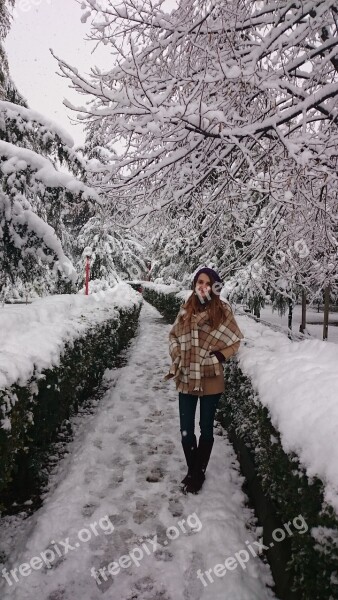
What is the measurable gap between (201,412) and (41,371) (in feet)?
4.81

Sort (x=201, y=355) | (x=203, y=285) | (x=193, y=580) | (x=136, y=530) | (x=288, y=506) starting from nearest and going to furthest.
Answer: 1. (x=288, y=506)
2. (x=193, y=580)
3. (x=136, y=530)
4. (x=201, y=355)
5. (x=203, y=285)

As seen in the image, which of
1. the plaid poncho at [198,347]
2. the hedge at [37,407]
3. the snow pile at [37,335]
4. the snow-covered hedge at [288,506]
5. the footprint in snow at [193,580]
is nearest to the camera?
the snow-covered hedge at [288,506]

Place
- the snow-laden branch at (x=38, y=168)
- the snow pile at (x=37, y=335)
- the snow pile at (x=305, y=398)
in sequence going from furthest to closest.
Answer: the snow-laden branch at (x=38, y=168)
the snow pile at (x=37, y=335)
the snow pile at (x=305, y=398)

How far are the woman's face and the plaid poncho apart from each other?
174mm

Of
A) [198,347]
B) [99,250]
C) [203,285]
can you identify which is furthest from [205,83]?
[99,250]

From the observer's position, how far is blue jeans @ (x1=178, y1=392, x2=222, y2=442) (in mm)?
3281

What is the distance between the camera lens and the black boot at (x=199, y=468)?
10.9ft

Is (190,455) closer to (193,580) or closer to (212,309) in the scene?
(193,580)

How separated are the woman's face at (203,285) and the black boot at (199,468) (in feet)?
4.50

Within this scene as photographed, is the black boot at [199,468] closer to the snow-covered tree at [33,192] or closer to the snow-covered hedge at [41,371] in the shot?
the snow-covered hedge at [41,371]

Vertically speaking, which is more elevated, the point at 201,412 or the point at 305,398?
the point at 305,398

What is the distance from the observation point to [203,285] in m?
3.29

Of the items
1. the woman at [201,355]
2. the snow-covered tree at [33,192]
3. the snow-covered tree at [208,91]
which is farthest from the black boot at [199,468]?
the snow-covered tree at [33,192]

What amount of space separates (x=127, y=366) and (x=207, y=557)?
5472mm
